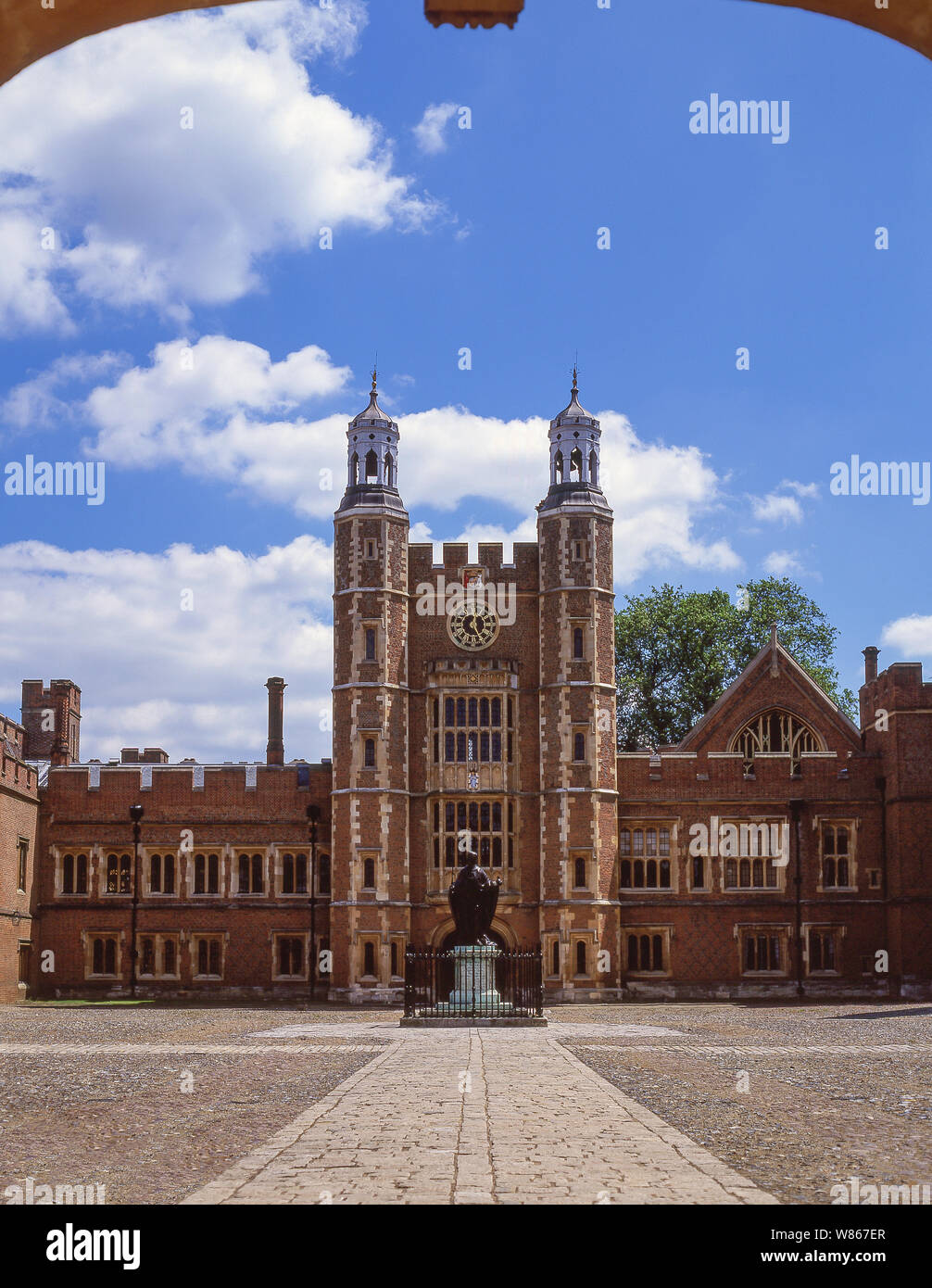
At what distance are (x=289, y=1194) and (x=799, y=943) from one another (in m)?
34.0

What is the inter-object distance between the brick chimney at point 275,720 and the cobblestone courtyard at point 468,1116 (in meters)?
23.3

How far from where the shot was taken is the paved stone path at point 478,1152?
7.11 metres

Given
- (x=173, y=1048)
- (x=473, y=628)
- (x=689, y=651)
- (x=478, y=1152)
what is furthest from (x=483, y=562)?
(x=478, y=1152)

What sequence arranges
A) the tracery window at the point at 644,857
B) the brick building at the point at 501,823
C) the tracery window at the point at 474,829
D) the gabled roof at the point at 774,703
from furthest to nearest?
1. the gabled roof at the point at 774,703
2. the tracery window at the point at 644,857
3. the tracery window at the point at 474,829
4. the brick building at the point at 501,823

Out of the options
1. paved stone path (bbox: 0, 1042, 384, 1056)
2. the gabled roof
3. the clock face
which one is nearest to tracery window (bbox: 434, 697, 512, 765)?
the clock face

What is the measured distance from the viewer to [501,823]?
129 ft

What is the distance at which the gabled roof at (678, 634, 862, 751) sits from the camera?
4122cm

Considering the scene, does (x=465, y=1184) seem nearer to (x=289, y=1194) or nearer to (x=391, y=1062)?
(x=289, y=1194)

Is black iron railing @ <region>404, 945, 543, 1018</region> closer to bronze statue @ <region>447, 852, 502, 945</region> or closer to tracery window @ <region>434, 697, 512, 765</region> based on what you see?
bronze statue @ <region>447, 852, 502, 945</region>

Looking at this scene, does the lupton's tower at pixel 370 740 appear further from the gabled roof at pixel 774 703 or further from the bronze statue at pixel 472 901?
the bronze statue at pixel 472 901

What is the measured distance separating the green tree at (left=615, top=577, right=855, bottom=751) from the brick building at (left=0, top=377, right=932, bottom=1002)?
10.1 m

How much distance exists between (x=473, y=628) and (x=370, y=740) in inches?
A: 166

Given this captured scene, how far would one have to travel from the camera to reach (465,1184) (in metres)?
7.31

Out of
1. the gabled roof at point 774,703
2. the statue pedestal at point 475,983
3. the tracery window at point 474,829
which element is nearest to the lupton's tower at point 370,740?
the tracery window at point 474,829
